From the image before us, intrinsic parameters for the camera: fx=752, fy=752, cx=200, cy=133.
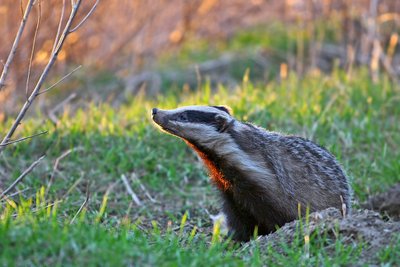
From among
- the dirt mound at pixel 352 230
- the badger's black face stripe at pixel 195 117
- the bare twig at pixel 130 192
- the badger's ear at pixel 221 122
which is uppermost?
the badger's black face stripe at pixel 195 117

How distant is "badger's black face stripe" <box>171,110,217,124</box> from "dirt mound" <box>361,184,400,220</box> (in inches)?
66.2

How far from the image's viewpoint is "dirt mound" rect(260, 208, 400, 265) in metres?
3.86

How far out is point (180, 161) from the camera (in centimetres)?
629

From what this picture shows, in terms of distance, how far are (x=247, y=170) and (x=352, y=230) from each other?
901mm

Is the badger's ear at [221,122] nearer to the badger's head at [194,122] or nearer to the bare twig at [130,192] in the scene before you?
the badger's head at [194,122]

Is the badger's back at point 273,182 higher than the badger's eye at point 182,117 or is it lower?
lower

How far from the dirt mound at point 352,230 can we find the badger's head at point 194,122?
81 cm

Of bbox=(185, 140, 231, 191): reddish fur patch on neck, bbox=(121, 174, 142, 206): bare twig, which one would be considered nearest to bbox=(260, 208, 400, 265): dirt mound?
bbox=(185, 140, 231, 191): reddish fur patch on neck

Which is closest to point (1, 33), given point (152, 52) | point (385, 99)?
point (152, 52)

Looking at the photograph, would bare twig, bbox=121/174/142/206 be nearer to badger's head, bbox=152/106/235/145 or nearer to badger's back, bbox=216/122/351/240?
badger's back, bbox=216/122/351/240

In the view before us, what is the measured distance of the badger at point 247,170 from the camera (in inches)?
183

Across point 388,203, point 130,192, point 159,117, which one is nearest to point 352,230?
point 159,117

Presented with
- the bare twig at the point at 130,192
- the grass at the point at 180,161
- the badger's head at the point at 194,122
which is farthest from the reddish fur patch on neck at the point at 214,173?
the bare twig at the point at 130,192

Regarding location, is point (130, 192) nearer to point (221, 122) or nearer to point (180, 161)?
point (180, 161)
